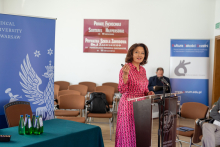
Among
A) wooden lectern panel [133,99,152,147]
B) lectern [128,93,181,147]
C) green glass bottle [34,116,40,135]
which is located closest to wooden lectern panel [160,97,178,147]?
lectern [128,93,181,147]

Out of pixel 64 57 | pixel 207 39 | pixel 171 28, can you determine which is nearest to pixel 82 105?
pixel 64 57

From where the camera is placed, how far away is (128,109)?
2.76 m

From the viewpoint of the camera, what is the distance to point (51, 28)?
344 cm

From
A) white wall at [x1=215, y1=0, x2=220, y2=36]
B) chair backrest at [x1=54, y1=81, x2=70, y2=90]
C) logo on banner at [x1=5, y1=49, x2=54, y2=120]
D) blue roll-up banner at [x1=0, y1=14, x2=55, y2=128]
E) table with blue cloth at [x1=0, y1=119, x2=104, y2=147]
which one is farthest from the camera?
chair backrest at [x1=54, y1=81, x2=70, y2=90]

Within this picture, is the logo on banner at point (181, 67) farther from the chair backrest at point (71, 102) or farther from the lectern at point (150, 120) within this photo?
the lectern at point (150, 120)

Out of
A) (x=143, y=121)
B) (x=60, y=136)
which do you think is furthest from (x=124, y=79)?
(x=60, y=136)

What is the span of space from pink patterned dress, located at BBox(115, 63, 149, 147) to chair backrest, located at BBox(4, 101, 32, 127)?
1382mm

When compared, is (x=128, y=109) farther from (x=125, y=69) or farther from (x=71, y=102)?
(x=71, y=102)

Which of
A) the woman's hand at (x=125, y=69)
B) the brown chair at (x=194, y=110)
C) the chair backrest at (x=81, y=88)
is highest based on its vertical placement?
the woman's hand at (x=125, y=69)

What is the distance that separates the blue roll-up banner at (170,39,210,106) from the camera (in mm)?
6828

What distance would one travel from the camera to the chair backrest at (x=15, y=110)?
2.89 metres

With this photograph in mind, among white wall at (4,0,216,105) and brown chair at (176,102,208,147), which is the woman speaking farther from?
white wall at (4,0,216,105)

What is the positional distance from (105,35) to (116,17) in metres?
0.69

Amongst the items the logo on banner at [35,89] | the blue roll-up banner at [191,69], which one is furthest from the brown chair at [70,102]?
the blue roll-up banner at [191,69]
